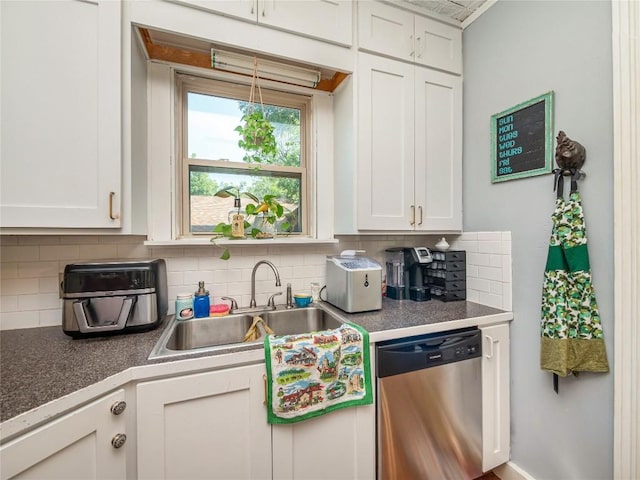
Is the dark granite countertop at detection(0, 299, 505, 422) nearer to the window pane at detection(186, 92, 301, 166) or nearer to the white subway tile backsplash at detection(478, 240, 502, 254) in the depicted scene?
the white subway tile backsplash at detection(478, 240, 502, 254)

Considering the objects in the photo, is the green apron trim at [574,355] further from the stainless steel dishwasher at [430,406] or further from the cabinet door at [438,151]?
the cabinet door at [438,151]

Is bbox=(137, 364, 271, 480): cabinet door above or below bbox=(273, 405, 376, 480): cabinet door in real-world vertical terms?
above

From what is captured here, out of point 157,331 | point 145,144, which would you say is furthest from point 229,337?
point 145,144

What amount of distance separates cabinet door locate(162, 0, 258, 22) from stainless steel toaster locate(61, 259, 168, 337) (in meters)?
1.15

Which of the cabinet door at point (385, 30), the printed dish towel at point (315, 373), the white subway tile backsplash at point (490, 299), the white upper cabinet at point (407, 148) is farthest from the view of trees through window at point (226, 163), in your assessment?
the white subway tile backsplash at point (490, 299)

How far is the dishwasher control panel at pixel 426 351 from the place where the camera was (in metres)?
1.18

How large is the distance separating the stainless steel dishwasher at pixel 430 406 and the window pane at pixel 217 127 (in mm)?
1313


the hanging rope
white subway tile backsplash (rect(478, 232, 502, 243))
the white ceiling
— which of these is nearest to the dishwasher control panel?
white subway tile backsplash (rect(478, 232, 502, 243))

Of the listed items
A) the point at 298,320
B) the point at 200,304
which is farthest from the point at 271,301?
the point at 200,304

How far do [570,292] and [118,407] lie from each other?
1.78 metres

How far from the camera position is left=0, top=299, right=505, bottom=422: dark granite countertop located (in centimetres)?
74

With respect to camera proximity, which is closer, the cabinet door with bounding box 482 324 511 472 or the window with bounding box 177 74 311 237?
the cabinet door with bounding box 482 324 511 472

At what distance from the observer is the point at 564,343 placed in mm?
1205

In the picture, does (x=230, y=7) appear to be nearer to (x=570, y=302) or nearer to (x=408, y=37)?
(x=408, y=37)
